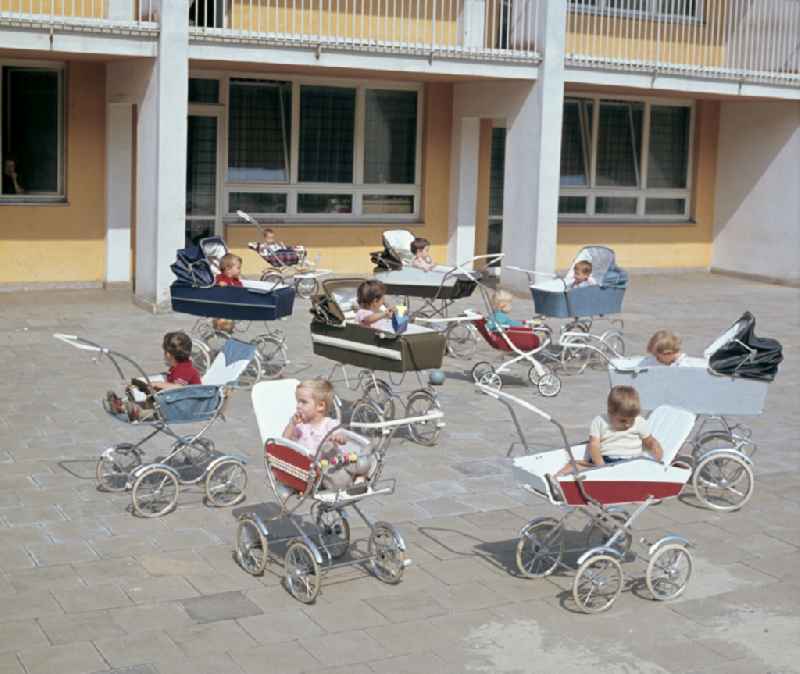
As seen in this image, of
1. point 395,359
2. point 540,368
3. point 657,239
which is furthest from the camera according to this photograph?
point 657,239

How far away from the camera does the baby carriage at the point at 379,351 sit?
11031 millimetres

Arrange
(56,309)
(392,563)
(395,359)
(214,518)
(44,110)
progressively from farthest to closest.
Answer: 1. (44,110)
2. (56,309)
3. (395,359)
4. (214,518)
5. (392,563)

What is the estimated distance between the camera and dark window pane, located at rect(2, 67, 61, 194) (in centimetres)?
1916

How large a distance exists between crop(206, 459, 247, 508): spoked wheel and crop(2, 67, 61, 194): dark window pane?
1085 cm

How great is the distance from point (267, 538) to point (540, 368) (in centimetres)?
570

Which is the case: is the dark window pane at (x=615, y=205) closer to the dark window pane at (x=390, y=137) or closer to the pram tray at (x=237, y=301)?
the dark window pane at (x=390, y=137)

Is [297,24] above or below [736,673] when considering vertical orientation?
above

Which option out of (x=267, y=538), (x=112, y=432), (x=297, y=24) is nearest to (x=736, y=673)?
(x=267, y=538)

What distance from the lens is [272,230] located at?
20719 mm

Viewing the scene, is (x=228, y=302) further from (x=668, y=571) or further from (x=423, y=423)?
(x=668, y=571)

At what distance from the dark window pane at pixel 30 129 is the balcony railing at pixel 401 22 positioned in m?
2.32

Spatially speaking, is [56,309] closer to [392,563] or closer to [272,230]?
[272,230]

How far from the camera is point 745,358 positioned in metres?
10.1

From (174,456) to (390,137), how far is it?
41.4ft
